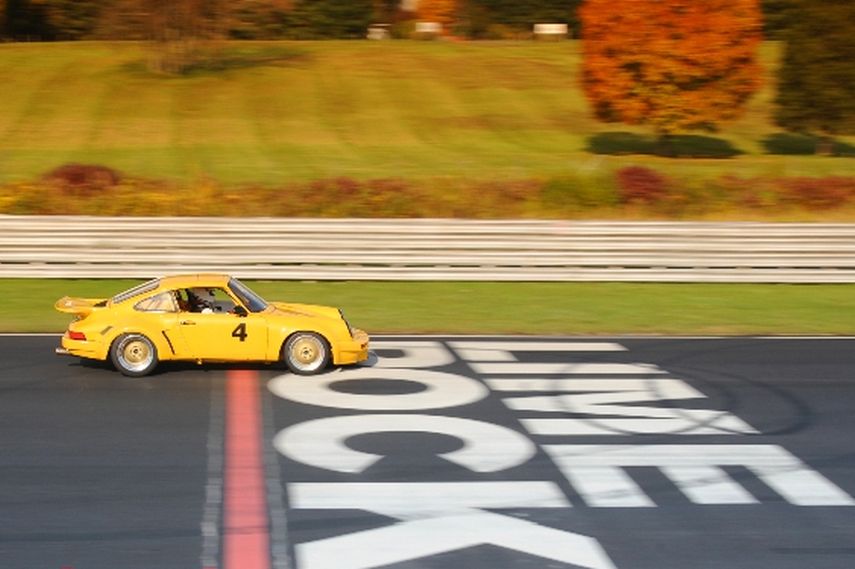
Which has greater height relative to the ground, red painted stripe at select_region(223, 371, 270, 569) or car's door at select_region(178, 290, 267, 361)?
car's door at select_region(178, 290, 267, 361)

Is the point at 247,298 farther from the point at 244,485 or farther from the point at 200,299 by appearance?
the point at 244,485

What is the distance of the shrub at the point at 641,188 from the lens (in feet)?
71.7

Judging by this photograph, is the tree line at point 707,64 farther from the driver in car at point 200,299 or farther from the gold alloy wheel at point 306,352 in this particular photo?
the gold alloy wheel at point 306,352

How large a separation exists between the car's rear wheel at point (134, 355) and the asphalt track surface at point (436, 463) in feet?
0.57

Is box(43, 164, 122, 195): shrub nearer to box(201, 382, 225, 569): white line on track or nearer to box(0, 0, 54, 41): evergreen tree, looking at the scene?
box(201, 382, 225, 569): white line on track

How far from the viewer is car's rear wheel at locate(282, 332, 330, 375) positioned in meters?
12.9

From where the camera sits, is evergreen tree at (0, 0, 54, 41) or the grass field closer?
the grass field

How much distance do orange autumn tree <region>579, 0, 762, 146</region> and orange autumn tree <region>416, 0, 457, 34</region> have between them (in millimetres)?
28122

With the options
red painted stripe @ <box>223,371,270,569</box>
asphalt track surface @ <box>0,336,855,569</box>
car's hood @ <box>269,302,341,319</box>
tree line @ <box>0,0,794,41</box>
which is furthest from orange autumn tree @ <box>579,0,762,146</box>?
red painted stripe @ <box>223,371,270,569</box>

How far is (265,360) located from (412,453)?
3327mm

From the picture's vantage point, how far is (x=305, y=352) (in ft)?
42.4

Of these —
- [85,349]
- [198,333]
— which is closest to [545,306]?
[198,333]

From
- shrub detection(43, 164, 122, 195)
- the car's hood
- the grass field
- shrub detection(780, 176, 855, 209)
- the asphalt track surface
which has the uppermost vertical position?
the grass field

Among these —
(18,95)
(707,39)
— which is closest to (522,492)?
(707,39)
